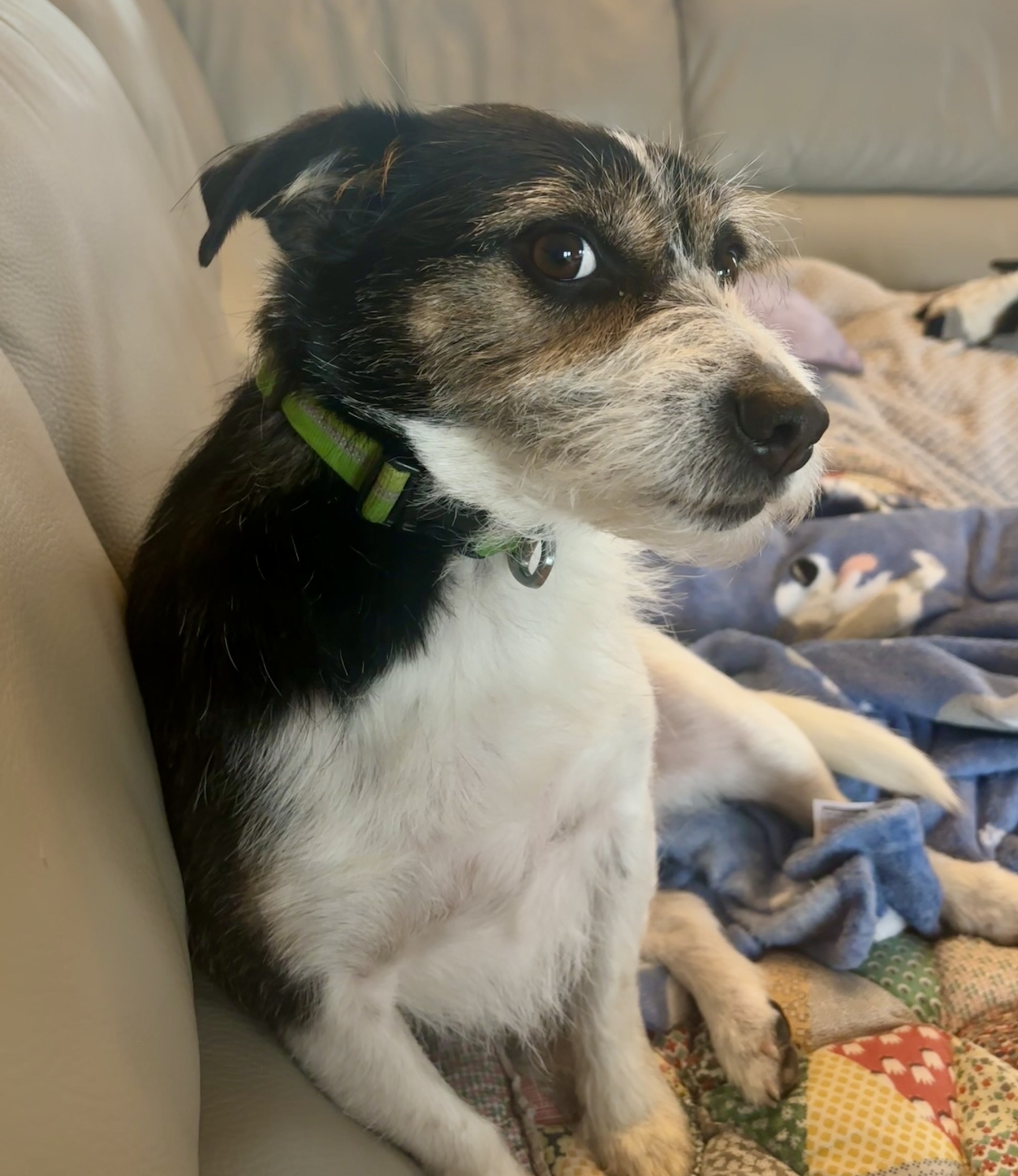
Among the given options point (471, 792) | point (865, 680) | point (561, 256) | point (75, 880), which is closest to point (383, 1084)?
point (471, 792)

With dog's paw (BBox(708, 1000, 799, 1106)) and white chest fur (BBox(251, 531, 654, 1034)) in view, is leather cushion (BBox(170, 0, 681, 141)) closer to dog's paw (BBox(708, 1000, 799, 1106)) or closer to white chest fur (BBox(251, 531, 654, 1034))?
white chest fur (BBox(251, 531, 654, 1034))

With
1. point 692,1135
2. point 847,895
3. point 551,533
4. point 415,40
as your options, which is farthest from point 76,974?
point 415,40

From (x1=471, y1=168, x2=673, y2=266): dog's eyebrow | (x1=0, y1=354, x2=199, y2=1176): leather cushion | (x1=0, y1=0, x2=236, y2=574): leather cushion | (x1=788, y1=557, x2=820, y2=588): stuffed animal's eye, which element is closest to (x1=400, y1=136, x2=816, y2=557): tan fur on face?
(x1=471, y1=168, x2=673, y2=266): dog's eyebrow

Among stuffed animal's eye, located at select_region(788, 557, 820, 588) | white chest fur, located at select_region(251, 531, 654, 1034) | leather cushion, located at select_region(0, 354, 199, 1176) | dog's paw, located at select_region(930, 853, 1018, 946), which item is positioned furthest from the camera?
stuffed animal's eye, located at select_region(788, 557, 820, 588)

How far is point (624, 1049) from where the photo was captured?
1.20 meters

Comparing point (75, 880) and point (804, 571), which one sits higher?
point (75, 880)

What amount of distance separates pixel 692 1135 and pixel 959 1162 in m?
0.31

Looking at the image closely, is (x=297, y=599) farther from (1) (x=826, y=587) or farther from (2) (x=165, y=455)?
(1) (x=826, y=587)

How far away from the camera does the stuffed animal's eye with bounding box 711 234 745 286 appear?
1.11 metres

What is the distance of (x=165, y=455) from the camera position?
1.39m

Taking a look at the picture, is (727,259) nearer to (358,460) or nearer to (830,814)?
(358,460)

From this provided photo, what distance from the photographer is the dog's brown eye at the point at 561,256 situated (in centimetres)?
90

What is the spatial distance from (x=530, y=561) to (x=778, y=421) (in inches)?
10.9

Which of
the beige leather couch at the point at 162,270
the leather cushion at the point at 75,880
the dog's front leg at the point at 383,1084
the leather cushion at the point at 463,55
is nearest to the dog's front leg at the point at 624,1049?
the dog's front leg at the point at 383,1084
